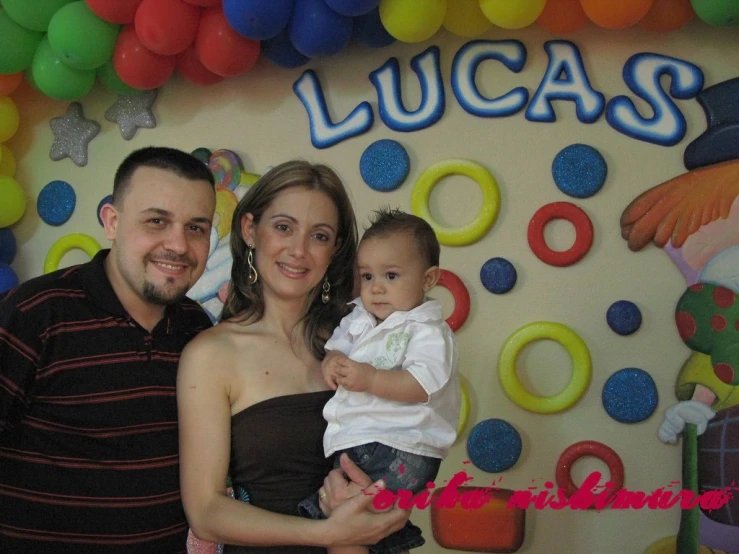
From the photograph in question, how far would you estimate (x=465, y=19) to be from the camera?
2.66 meters

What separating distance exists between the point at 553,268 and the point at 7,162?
2508 millimetres

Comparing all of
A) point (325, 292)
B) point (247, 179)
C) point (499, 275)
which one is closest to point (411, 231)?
point (325, 292)

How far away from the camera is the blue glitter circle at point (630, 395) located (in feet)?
8.54

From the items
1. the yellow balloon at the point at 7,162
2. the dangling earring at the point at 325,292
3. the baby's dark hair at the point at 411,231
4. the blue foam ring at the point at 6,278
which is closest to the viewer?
the baby's dark hair at the point at 411,231

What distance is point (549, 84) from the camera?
276cm

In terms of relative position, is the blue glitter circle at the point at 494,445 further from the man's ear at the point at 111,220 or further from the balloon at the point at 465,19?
the man's ear at the point at 111,220

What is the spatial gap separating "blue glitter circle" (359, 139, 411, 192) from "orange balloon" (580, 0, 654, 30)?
84 centimetres

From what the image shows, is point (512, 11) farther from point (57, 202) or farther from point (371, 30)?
point (57, 202)

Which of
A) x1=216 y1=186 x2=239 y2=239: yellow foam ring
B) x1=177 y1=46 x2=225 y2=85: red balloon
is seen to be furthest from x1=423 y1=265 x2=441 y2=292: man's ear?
x1=177 y1=46 x2=225 y2=85: red balloon

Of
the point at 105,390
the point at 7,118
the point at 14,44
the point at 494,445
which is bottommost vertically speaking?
the point at 494,445

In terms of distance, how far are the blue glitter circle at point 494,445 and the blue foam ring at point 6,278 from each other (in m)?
2.10

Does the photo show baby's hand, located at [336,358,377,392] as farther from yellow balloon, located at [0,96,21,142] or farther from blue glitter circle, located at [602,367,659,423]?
yellow balloon, located at [0,96,21,142]

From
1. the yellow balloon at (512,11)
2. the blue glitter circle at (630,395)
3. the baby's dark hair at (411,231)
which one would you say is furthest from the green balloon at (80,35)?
the blue glitter circle at (630,395)

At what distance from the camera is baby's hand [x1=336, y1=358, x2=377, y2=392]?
1538 millimetres
